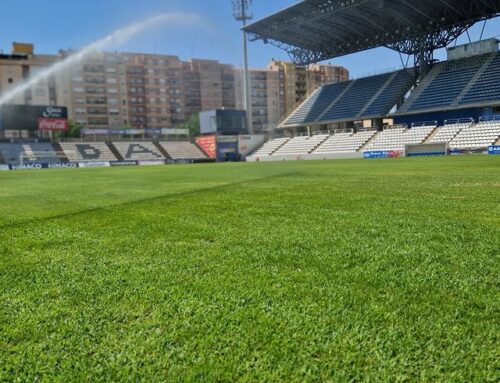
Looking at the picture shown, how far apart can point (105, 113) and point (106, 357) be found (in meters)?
114

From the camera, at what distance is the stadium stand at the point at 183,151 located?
7368cm

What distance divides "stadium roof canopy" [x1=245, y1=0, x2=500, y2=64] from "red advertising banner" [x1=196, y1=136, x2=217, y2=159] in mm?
21216

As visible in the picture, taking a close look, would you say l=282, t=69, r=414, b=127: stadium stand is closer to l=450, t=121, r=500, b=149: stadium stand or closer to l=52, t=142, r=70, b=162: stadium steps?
l=450, t=121, r=500, b=149: stadium stand

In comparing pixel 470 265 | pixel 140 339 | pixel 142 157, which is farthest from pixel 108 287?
pixel 142 157

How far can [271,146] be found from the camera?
222 feet

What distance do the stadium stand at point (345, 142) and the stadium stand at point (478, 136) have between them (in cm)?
1205

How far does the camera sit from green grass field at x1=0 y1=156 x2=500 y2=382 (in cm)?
211

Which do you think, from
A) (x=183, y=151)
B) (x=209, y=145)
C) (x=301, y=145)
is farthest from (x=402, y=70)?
(x=183, y=151)

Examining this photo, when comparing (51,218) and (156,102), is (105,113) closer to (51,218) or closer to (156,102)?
(156,102)

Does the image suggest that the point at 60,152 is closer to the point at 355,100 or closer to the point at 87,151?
the point at 87,151

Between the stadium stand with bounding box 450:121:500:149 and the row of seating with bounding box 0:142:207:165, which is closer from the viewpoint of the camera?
the stadium stand with bounding box 450:121:500:149

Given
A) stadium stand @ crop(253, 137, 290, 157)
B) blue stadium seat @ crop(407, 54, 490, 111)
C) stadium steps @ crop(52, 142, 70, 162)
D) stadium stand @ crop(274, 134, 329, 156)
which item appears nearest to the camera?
blue stadium seat @ crop(407, 54, 490, 111)

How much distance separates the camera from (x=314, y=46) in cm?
6269

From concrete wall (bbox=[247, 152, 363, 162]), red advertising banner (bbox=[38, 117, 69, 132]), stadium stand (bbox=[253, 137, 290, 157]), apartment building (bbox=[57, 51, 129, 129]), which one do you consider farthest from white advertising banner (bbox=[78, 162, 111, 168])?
apartment building (bbox=[57, 51, 129, 129])
